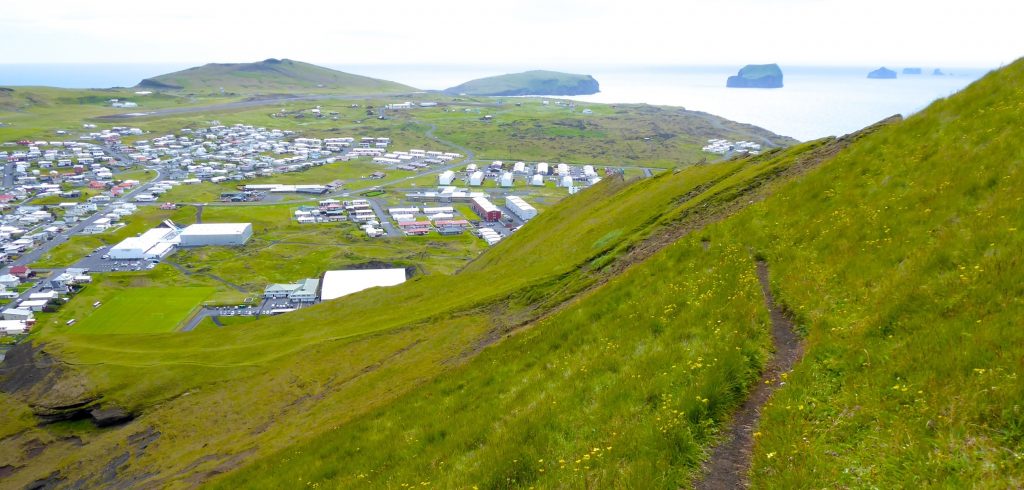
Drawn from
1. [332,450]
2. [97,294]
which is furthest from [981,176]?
[97,294]

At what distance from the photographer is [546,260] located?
2105 inches

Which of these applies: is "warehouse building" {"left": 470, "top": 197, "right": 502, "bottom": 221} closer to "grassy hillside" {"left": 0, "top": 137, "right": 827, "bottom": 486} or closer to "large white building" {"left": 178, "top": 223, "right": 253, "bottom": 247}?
"large white building" {"left": 178, "top": 223, "right": 253, "bottom": 247}

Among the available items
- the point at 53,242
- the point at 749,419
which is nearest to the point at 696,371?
the point at 749,419

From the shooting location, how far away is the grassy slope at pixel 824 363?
933cm

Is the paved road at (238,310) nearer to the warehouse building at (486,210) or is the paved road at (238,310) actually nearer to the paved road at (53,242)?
the paved road at (53,242)

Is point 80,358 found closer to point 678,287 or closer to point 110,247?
point 678,287

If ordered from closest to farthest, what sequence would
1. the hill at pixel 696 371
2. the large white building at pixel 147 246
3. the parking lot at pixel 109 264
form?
the hill at pixel 696 371 → the parking lot at pixel 109 264 → the large white building at pixel 147 246

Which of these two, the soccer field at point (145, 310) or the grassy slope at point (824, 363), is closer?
the grassy slope at point (824, 363)

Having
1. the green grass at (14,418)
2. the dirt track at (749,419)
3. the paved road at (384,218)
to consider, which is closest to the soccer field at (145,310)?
the green grass at (14,418)

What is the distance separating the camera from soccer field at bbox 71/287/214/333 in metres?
93.3

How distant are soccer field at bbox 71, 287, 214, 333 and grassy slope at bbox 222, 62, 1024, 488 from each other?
88948mm

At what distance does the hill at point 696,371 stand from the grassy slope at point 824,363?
7 centimetres

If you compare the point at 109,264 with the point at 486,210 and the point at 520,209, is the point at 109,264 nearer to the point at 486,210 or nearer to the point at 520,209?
the point at 486,210

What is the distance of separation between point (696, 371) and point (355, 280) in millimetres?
104366
